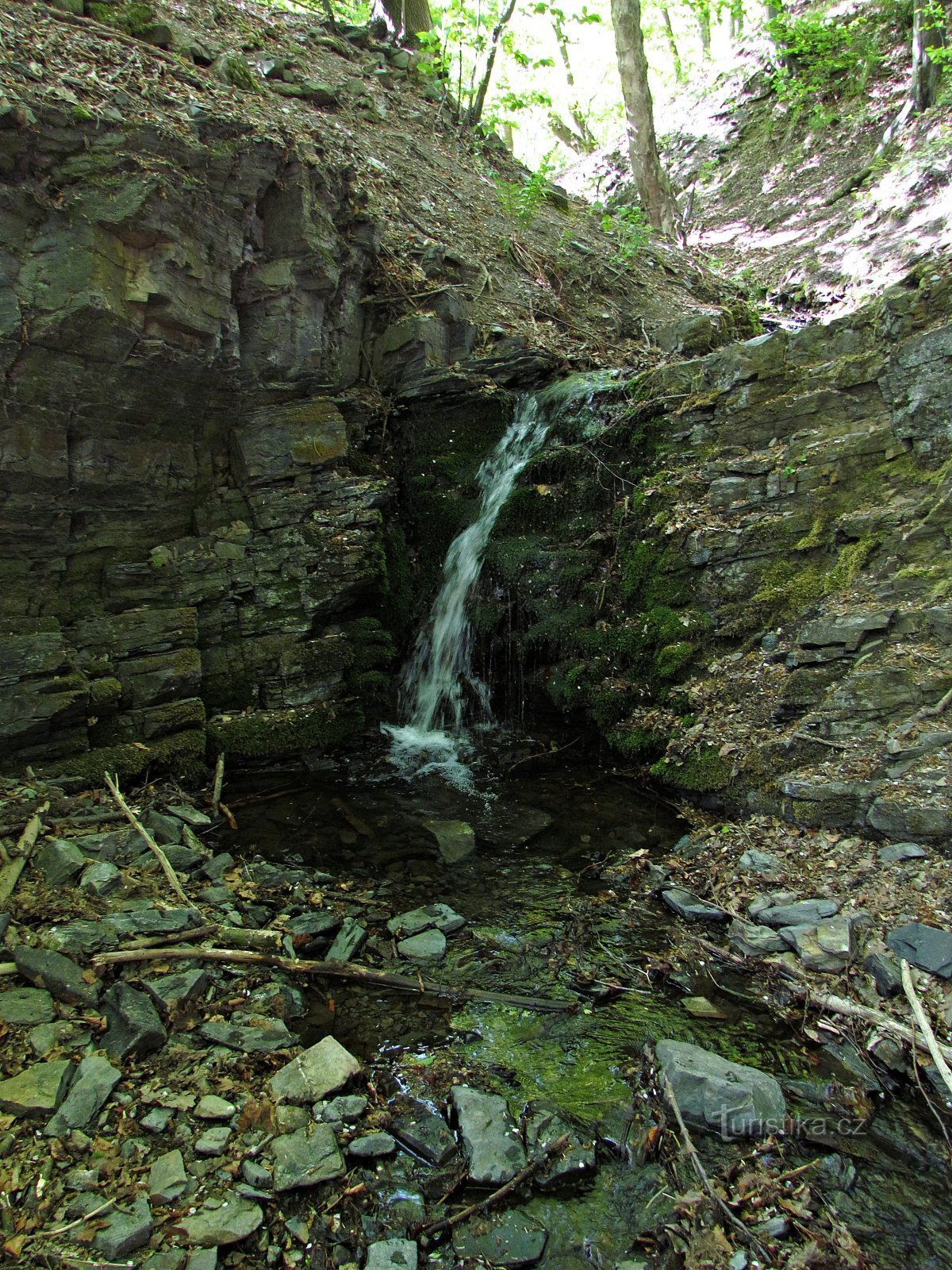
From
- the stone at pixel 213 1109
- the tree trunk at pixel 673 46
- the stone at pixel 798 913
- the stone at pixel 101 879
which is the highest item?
the tree trunk at pixel 673 46

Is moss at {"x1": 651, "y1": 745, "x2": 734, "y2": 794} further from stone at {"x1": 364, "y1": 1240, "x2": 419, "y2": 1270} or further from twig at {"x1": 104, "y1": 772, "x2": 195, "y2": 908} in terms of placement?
stone at {"x1": 364, "y1": 1240, "x2": 419, "y2": 1270}

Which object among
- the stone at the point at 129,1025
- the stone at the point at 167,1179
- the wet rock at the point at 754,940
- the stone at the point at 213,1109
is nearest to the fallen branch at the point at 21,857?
the stone at the point at 129,1025

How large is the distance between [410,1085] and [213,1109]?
877 mm

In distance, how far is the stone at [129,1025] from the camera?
3285 millimetres

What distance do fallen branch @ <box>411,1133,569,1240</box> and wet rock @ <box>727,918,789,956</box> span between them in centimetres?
172

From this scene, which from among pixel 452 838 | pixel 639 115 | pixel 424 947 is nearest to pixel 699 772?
pixel 452 838

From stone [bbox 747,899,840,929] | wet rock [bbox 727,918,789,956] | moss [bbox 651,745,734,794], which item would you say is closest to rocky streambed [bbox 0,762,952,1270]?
wet rock [bbox 727,918,789,956]

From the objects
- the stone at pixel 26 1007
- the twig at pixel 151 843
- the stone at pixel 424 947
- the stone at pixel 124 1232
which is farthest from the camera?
the twig at pixel 151 843

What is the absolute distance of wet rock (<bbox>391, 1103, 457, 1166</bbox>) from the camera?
2990 millimetres

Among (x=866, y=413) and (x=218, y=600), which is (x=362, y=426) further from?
(x=866, y=413)

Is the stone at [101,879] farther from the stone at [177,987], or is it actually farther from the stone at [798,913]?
the stone at [798,913]

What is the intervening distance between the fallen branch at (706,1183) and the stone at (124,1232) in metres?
2.07

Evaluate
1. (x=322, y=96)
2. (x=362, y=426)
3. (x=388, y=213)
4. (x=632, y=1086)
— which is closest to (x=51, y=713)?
(x=362, y=426)

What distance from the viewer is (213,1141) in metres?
2.88
